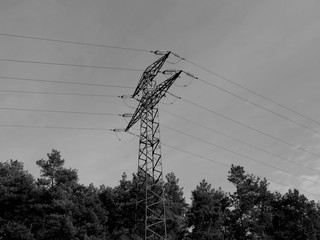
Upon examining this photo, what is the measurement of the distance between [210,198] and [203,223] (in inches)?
149

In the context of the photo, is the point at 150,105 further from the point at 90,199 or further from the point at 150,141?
the point at 90,199

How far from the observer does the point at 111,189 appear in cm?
4888

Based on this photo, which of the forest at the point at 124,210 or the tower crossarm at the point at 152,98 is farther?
the forest at the point at 124,210

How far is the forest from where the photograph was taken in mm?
39656

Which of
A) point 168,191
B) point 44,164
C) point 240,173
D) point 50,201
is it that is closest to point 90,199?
point 50,201

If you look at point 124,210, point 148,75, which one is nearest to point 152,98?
point 148,75

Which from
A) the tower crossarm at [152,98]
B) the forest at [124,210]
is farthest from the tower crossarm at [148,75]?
the forest at [124,210]

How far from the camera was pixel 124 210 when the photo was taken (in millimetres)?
47094

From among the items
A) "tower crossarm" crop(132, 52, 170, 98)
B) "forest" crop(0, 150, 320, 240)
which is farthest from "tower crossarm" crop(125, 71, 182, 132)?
"forest" crop(0, 150, 320, 240)

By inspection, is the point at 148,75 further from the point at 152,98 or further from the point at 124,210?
the point at 124,210

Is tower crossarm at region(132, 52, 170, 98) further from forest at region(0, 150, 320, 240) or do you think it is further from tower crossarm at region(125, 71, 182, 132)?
forest at region(0, 150, 320, 240)

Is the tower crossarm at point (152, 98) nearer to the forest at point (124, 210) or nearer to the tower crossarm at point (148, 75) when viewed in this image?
the tower crossarm at point (148, 75)

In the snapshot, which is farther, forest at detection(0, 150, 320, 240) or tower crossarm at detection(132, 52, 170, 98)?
forest at detection(0, 150, 320, 240)

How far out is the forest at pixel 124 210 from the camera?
3966cm
